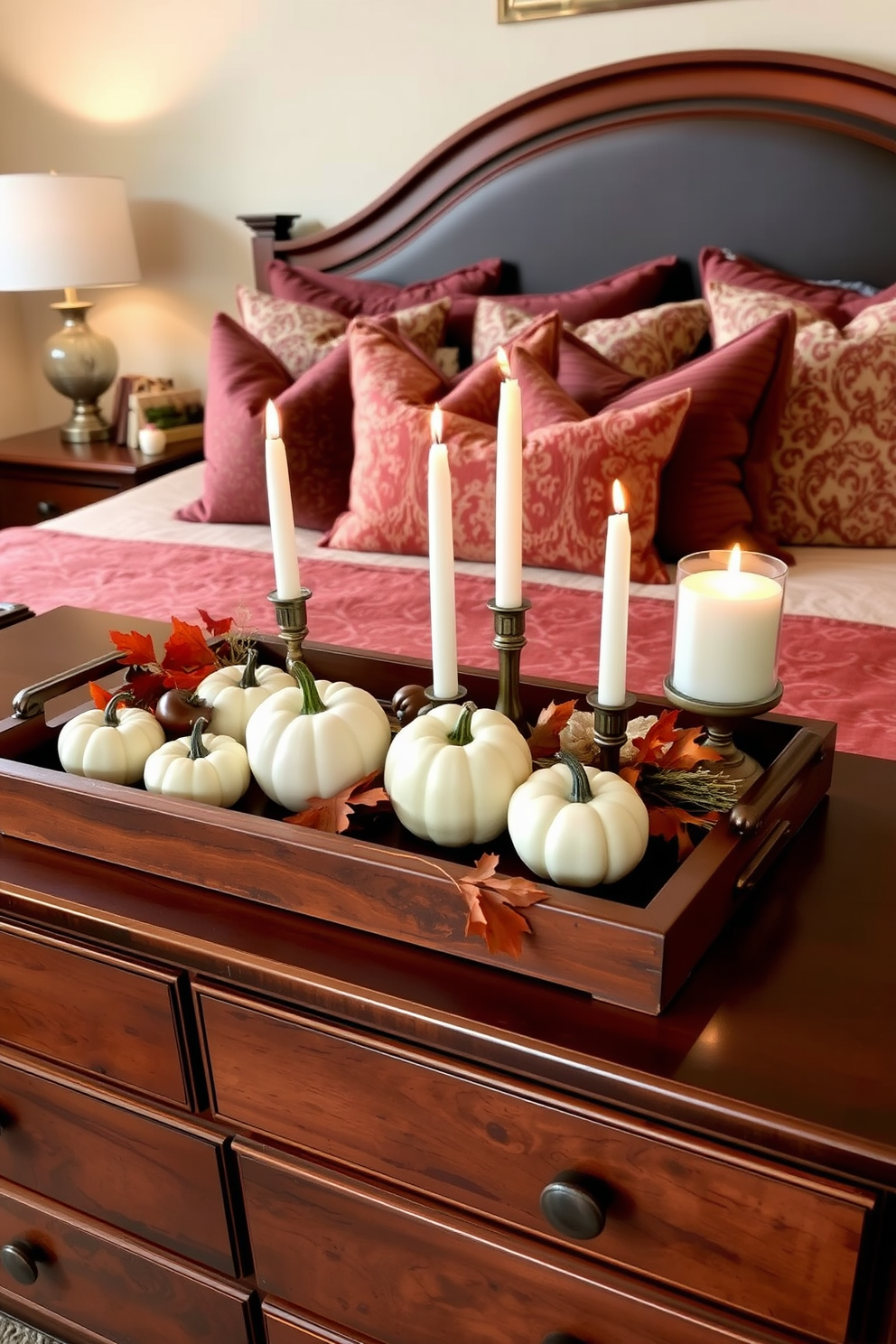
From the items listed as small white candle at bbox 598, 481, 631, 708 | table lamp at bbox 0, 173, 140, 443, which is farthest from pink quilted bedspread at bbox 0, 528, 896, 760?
table lamp at bbox 0, 173, 140, 443

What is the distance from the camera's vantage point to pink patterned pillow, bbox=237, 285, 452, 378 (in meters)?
2.63

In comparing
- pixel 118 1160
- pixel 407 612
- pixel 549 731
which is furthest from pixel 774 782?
pixel 407 612

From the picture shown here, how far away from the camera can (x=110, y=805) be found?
3.10 feet

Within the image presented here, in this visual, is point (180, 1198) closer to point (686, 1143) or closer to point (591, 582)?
point (686, 1143)

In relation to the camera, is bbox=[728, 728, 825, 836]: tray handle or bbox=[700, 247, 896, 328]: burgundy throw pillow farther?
bbox=[700, 247, 896, 328]: burgundy throw pillow

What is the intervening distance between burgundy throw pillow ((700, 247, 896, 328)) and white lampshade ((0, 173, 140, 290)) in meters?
1.67

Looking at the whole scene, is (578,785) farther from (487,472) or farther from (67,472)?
(67,472)

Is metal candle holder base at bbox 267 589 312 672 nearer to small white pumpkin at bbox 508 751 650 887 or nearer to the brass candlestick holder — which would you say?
the brass candlestick holder

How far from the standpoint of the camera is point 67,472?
3217 millimetres

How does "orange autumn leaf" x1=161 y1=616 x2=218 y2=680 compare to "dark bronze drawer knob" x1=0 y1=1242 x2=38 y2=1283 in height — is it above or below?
above

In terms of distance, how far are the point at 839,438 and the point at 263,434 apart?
1.20 m

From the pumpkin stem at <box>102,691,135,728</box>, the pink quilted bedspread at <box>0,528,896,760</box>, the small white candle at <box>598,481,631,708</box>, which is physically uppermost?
the small white candle at <box>598,481,631,708</box>

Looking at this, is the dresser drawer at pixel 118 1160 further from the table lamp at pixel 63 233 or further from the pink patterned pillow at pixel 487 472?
the table lamp at pixel 63 233

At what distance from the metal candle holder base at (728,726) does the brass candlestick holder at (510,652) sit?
13 centimetres
